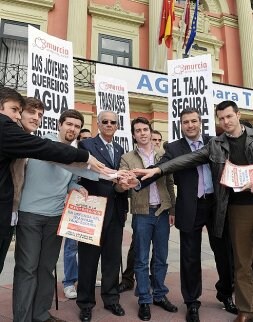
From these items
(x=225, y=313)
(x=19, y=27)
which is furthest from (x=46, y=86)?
(x=19, y=27)

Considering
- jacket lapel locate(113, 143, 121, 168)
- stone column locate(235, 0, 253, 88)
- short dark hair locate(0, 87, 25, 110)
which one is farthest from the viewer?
stone column locate(235, 0, 253, 88)

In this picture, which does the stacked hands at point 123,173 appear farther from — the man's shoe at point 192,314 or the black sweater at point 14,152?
the man's shoe at point 192,314

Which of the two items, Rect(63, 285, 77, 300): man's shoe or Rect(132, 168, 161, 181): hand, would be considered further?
Rect(63, 285, 77, 300): man's shoe

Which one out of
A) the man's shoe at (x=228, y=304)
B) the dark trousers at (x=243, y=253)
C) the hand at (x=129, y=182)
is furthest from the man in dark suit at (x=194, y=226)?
the hand at (x=129, y=182)

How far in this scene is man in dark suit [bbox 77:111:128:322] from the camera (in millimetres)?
2906

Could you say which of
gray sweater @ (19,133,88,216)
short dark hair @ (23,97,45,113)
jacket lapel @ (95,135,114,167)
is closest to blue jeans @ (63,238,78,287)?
gray sweater @ (19,133,88,216)

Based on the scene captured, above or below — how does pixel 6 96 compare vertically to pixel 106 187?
above

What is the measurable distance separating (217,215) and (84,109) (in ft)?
26.7

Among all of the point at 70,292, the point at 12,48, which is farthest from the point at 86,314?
the point at 12,48

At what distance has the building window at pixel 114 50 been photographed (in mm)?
12617

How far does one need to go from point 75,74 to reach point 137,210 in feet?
27.9

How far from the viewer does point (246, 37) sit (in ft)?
47.8

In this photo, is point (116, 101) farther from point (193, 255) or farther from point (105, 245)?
point (193, 255)

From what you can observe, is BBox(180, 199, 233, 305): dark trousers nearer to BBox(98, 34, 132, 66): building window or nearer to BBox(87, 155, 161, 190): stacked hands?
BBox(87, 155, 161, 190): stacked hands
